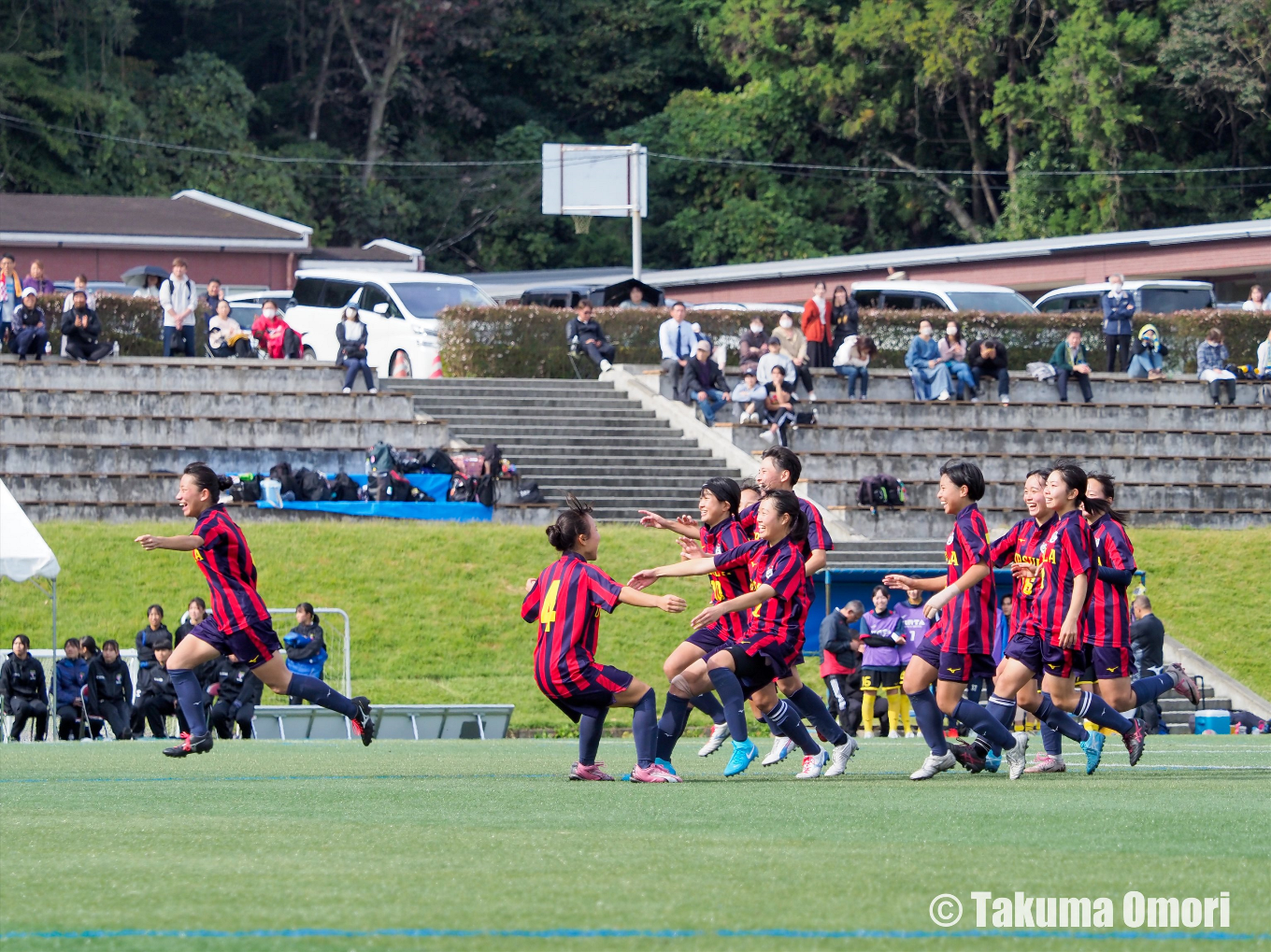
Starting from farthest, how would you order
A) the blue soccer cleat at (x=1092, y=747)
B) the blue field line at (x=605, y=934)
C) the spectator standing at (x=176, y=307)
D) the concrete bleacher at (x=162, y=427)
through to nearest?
1. the spectator standing at (x=176, y=307)
2. the concrete bleacher at (x=162, y=427)
3. the blue soccer cleat at (x=1092, y=747)
4. the blue field line at (x=605, y=934)

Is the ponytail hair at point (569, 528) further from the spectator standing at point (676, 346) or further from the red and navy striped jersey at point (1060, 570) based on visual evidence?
the spectator standing at point (676, 346)

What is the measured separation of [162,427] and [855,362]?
37.6ft

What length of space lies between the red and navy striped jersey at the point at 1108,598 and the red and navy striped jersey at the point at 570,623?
3.05m

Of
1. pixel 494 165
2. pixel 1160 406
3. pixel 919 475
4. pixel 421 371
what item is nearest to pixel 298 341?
pixel 421 371

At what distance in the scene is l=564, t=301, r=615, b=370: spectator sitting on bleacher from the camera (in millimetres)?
31625

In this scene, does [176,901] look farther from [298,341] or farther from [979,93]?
[979,93]

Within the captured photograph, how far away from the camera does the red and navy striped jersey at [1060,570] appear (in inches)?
406

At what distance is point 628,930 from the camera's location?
4.71 m

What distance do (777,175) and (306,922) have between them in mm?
50883

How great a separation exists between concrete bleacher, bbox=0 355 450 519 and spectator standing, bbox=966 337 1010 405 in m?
9.36

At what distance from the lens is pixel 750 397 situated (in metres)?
29.3

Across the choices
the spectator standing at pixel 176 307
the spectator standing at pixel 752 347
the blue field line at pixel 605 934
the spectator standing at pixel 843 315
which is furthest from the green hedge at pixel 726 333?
the blue field line at pixel 605 934

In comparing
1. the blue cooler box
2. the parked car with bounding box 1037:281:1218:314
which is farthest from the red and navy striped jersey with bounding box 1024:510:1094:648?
the parked car with bounding box 1037:281:1218:314

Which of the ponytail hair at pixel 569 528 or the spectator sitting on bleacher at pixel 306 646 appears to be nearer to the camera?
the ponytail hair at pixel 569 528
